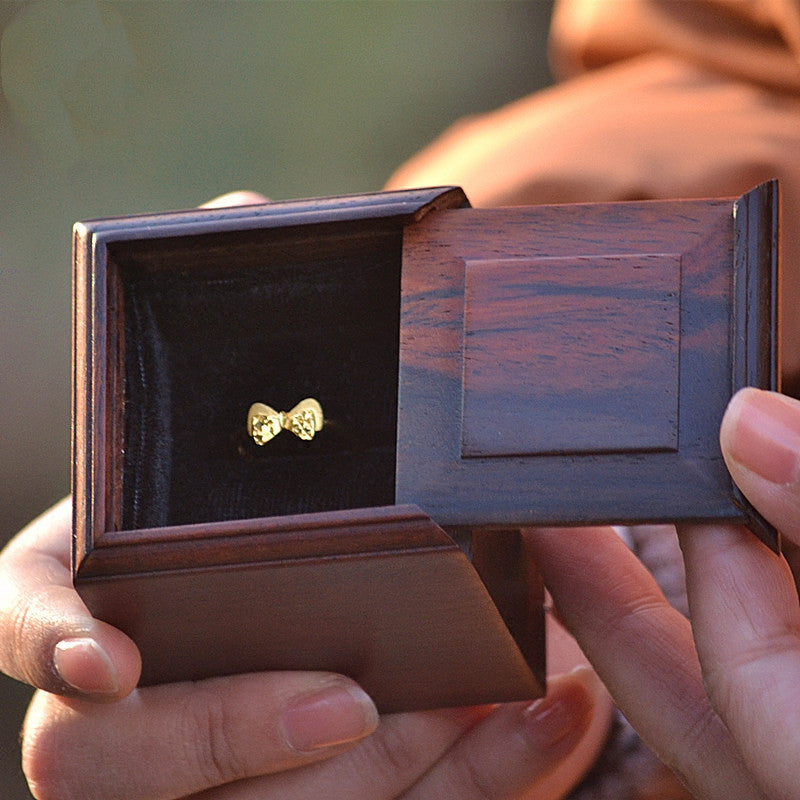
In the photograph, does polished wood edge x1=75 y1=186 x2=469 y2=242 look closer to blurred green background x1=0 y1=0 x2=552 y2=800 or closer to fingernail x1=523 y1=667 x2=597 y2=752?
fingernail x1=523 y1=667 x2=597 y2=752

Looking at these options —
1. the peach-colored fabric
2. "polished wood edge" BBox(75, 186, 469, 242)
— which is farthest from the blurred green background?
"polished wood edge" BBox(75, 186, 469, 242)

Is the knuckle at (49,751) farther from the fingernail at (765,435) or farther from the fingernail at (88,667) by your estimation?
the fingernail at (765,435)

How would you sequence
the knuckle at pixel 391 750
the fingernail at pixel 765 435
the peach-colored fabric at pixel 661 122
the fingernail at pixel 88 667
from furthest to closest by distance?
the peach-colored fabric at pixel 661 122
the knuckle at pixel 391 750
the fingernail at pixel 88 667
the fingernail at pixel 765 435

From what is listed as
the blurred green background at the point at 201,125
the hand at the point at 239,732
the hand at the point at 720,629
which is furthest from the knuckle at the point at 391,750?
the blurred green background at the point at 201,125

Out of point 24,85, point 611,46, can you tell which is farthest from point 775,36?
point 24,85

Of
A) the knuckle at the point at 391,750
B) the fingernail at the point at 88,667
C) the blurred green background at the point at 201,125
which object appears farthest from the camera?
the blurred green background at the point at 201,125

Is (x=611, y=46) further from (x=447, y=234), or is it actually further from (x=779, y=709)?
(x=779, y=709)

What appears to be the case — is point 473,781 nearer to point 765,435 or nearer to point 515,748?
point 515,748

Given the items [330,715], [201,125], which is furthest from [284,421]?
[201,125]
